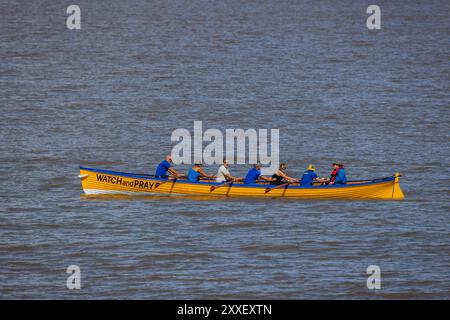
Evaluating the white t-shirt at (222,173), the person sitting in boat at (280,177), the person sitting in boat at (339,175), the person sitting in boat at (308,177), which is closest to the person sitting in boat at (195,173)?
the white t-shirt at (222,173)

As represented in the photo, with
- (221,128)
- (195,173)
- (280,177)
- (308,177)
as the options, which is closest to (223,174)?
(195,173)

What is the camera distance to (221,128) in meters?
61.0

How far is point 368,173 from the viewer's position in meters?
50.5

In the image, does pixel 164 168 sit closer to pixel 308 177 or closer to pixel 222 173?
pixel 222 173

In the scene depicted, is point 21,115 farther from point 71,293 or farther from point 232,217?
point 71,293

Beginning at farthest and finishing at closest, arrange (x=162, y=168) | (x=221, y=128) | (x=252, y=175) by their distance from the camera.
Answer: (x=221, y=128) → (x=162, y=168) → (x=252, y=175)

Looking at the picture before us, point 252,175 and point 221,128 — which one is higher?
point 221,128

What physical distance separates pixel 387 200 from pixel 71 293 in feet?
55.5

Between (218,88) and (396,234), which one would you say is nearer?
(396,234)

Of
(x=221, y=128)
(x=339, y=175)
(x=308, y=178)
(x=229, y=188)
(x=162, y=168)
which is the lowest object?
(x=229, y=188)

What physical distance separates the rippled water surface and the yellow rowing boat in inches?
21.7

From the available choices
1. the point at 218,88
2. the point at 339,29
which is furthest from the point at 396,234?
the point at 339,29

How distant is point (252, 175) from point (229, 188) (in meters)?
1.13

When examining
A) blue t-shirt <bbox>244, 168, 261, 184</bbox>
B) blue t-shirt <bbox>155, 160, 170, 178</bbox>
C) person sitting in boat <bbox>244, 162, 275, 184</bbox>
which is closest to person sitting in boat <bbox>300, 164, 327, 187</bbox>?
person sitting in boat <bbox>244, 162, 275, 184</bbox>
